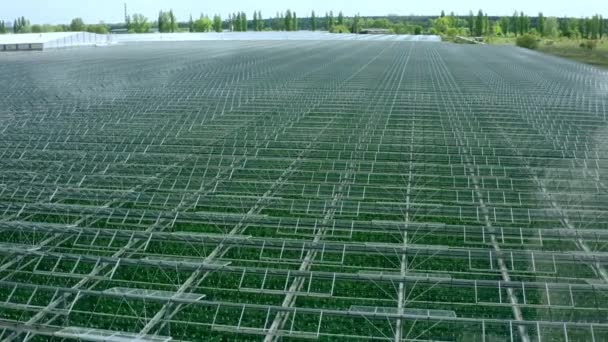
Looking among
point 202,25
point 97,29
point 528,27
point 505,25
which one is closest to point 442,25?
point 505,25

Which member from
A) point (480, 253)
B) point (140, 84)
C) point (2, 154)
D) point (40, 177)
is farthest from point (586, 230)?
point (140, 84)

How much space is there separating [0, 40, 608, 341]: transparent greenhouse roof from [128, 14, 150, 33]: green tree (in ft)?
299

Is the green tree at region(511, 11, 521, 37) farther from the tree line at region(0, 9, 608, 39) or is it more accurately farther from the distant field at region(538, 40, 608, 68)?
the distant field at region(538, 40, 608, 68)

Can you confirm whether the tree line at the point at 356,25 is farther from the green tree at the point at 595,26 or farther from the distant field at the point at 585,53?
the distant field at the point at 585,53

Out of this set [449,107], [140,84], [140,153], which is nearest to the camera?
[140,153]

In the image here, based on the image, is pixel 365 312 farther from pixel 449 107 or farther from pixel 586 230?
pixel 449 107

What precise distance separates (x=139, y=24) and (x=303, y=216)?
110 metres

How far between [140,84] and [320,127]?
14.2 m

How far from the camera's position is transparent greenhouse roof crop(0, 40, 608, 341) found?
959 centimetres

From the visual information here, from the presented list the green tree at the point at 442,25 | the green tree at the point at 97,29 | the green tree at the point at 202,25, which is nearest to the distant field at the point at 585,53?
the green tree at the point at 442,25

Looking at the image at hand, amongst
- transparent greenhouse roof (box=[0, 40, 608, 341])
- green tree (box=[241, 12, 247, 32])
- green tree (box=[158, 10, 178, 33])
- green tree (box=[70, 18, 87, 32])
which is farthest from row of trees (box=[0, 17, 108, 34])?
transparent greenhouse roof (box=[0, 40, 608, 341])

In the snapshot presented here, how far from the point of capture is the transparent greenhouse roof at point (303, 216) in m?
9.59

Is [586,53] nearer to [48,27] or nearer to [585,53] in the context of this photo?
[585,53]

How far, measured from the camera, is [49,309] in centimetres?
923
